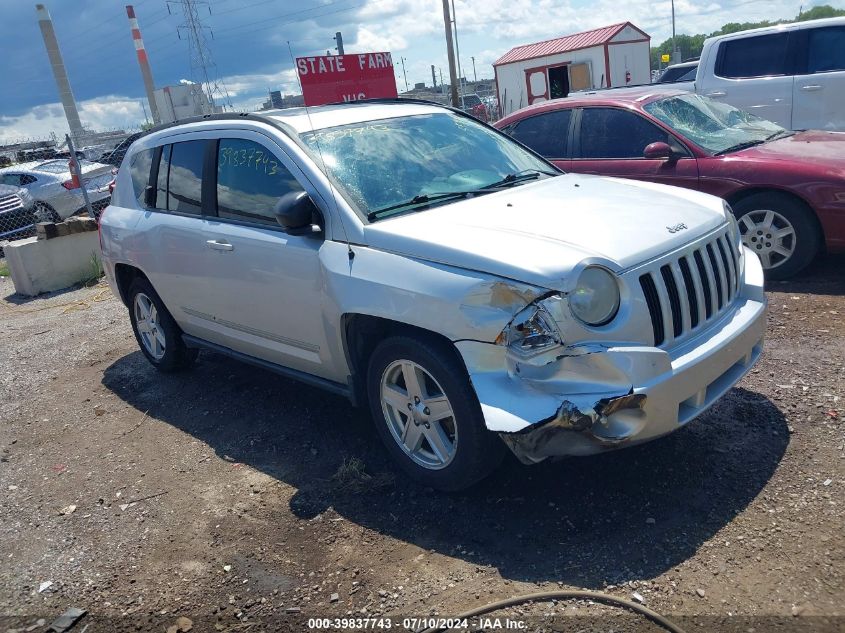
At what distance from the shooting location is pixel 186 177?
4949mm

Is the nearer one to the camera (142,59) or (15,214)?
(15,214)

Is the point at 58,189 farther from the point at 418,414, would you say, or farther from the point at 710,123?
the point at 418,414

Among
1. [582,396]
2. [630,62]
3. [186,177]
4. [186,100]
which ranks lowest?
[582,396]

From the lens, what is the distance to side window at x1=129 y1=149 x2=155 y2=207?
543 cm

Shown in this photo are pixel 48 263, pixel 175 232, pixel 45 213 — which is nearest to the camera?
pixel 175 232

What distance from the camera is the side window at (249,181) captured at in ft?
13.6

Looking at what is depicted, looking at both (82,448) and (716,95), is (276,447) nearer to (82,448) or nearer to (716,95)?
(82,448)

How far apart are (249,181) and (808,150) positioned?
4.78 meters

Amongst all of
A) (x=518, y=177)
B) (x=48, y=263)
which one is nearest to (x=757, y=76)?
(x=518, y=177)

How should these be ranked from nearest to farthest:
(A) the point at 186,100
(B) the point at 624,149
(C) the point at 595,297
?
(C) the point at 595,297, (B) the point at 624,149, (A) the point at 186,100

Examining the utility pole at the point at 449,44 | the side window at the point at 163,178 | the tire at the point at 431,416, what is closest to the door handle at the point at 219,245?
the side window at the point at 163,178

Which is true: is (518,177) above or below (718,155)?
above

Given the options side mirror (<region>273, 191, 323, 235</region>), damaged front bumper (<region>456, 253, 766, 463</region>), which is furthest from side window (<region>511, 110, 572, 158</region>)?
damaged front bumper (<region>456, 253, 766, 463</region>)

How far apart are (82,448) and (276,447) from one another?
4.73 feet
